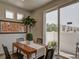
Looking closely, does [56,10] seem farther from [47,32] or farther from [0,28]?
[0,28]

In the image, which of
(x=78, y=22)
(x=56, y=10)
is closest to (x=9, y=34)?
(x=56, y=10)

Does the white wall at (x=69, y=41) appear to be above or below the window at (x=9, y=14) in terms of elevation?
below

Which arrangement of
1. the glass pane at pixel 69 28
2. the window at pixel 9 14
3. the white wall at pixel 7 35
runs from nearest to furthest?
the glass pane at pixel 69 28 < the white wall at pixel 7 35 < the window at pixel 9 14

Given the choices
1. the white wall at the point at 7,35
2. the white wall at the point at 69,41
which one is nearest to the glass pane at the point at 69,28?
the white wall at the point at 69,41

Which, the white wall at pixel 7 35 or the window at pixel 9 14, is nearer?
the white wall at pixel 7 35

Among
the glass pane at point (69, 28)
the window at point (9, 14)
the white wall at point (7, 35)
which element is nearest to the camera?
the glass pane at point (69, 28)

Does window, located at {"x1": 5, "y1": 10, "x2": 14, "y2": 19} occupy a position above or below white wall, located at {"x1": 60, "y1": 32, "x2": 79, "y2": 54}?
above

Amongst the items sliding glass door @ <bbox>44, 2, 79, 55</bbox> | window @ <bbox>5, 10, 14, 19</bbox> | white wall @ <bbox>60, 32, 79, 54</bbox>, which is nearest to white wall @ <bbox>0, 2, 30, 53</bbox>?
window @ <bbox>5, 10, 14, 19</bbox>

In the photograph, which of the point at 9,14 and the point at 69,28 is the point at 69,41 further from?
the point at 9,14

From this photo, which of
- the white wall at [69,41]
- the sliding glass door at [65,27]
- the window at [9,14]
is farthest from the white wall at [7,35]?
the white wall at [69,41]

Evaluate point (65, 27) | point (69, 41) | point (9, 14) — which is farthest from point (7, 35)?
A: point (69, 41)

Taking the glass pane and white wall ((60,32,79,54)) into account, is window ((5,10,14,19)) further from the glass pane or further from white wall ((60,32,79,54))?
white wall ((60,32,79,54))

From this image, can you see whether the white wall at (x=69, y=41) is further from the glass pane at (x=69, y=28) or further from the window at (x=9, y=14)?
the window at (x=9, y=14)

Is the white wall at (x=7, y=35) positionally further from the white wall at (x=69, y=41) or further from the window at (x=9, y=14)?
the white wall at (x=69, y=41)
